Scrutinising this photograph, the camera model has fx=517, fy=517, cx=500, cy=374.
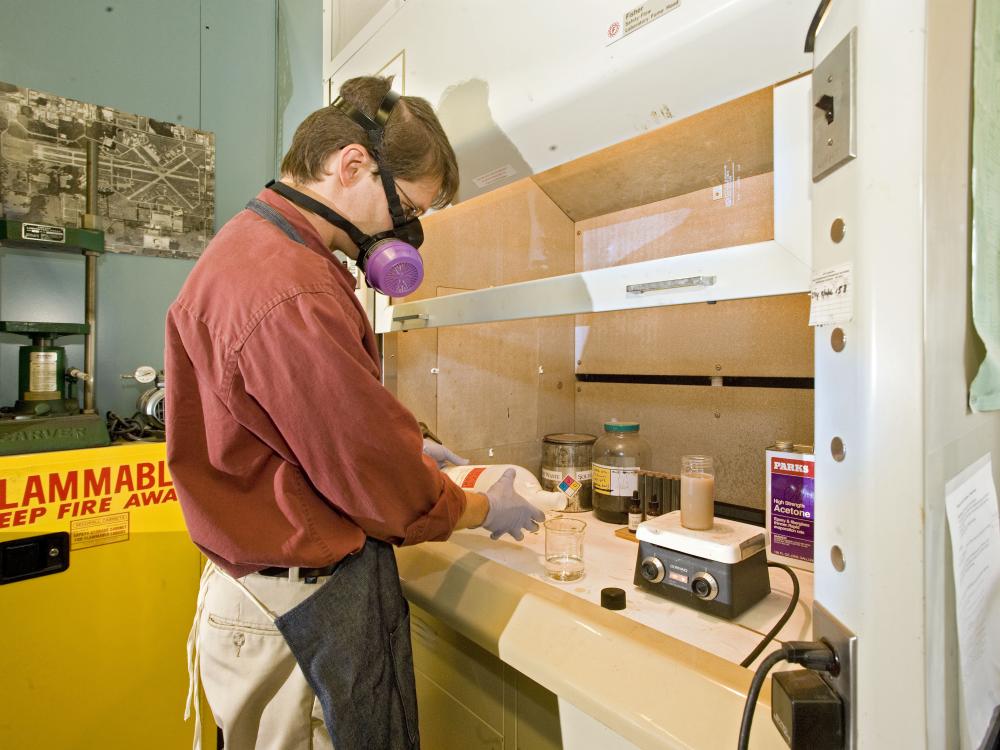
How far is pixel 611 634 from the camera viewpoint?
0.71m

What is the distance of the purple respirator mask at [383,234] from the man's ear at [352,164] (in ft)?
0.07

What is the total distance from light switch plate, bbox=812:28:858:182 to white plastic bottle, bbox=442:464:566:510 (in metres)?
0.80

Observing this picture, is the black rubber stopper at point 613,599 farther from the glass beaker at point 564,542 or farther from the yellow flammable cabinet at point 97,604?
the yellow flammable cabinet at point 97,604

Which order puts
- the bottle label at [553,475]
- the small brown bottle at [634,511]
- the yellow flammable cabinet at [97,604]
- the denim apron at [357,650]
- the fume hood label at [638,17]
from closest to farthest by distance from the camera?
1. the fume hood label at [638,17]
2. the denim apron at [357,650]
3. the yellow flammable cabinet at [97,604]
4. the small brown bottle at [634,511]
5. the bottle label at [553,475]

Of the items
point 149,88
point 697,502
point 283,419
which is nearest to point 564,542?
point 697,502

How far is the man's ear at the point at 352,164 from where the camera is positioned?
905 mm

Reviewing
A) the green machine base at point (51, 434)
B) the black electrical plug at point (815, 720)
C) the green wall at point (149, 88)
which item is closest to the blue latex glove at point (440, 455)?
the green machine base at point (51, 434)

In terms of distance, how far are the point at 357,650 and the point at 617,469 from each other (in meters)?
0.75

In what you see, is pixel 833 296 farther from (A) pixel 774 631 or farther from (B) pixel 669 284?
(A) pixel 774 631

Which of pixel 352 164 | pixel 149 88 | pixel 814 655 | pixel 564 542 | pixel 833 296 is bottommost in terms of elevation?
pixel 564 542

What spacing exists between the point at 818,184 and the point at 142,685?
175 cm

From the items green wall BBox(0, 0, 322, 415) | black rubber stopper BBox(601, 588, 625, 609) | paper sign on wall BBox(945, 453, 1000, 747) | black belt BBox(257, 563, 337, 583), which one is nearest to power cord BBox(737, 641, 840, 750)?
paper sign on wall BBox(945, 453, 1000, 747)

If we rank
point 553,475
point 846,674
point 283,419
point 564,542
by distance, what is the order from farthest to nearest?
point 553,475 → point 564,542 → point 283,419 → point 846,674

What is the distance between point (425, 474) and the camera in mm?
793
